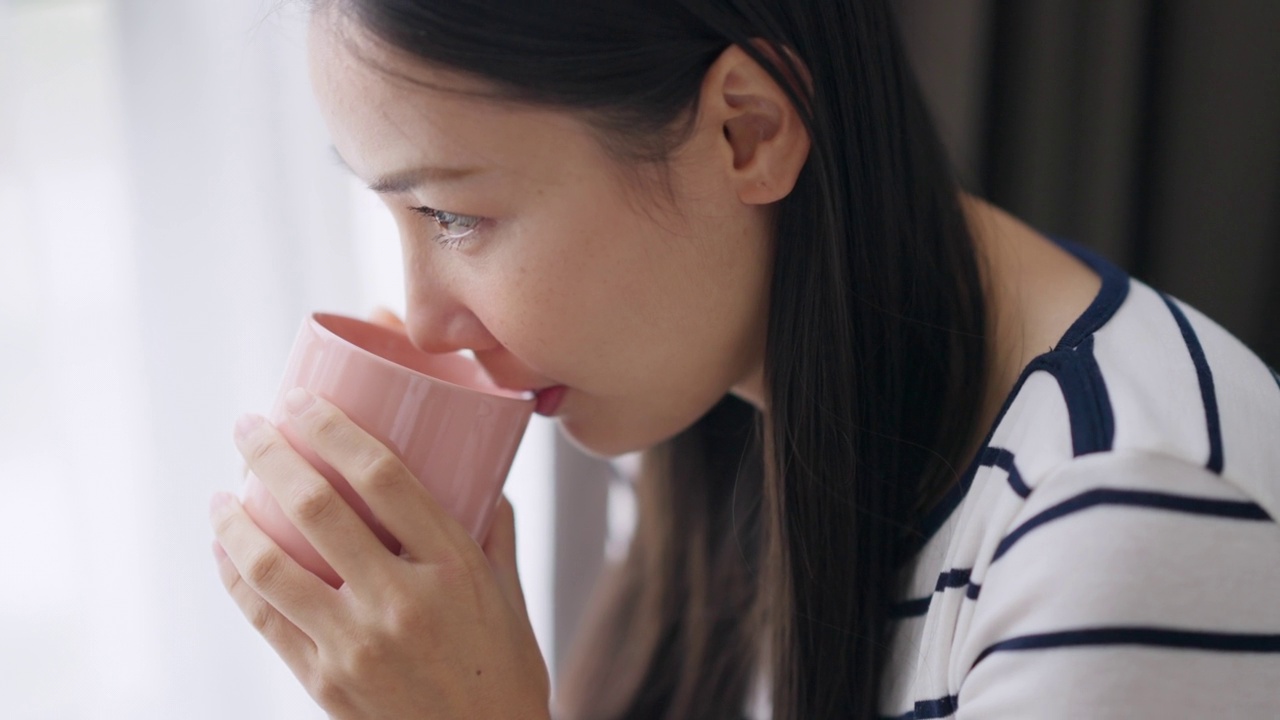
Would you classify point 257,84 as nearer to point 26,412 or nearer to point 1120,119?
point 26,412

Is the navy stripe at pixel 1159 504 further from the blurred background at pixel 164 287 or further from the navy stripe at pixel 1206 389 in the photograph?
the blurred background at pixel 164 287

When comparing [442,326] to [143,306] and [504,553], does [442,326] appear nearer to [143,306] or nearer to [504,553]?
[504,553]

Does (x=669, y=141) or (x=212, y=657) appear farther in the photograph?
(x=212, y=657)

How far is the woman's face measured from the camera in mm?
681

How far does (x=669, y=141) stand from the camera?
72cm

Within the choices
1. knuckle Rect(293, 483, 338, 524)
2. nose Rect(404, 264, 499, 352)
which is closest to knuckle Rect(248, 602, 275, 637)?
knuckle Rect(293, 483, 338, 524)

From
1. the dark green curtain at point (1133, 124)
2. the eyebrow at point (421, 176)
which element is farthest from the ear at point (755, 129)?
the dark green curtain at point (1133, 124)

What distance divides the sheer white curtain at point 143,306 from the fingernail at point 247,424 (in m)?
0.29

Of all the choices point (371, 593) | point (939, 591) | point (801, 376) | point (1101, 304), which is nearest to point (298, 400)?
point (371, 593)

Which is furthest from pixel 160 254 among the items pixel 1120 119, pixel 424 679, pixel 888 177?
pixel 1120 119

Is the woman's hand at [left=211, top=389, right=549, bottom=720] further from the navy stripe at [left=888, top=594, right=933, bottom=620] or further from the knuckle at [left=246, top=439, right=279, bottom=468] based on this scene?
the navy stripe at [left=888, top=594, right=933, bottom=620]

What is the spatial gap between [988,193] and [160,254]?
0.98m

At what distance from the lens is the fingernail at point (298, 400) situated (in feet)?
2.47

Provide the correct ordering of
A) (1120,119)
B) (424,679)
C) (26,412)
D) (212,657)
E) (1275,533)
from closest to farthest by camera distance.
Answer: (1275,533) < (424,679) < (26,412) < (212,657) < (1120,119)
